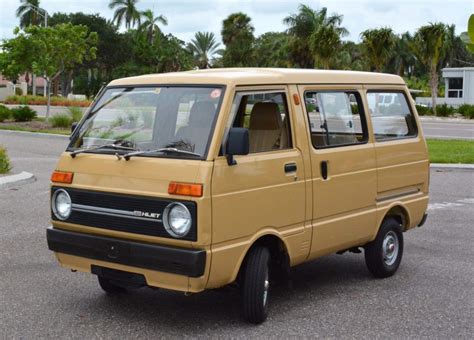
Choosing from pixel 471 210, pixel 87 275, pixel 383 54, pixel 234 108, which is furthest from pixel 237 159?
pixel 383 54

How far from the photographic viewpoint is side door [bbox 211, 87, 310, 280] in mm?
5551

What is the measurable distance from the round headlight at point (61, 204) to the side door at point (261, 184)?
4.40ft

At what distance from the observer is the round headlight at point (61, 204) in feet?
19.9

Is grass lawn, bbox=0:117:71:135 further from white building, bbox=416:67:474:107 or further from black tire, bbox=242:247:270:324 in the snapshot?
white building, bbox=416:67:474:107

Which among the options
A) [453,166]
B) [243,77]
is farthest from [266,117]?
[453,166]

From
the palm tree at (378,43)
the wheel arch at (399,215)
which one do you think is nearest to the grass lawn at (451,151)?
the wheel arch at (399,215)

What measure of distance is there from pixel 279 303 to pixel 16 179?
9.06m

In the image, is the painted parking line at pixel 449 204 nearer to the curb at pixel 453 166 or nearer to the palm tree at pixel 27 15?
the curb at pixel 453 166

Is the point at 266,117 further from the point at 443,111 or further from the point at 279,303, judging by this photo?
the point at 443,111

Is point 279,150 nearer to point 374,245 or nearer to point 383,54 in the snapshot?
point 374,245

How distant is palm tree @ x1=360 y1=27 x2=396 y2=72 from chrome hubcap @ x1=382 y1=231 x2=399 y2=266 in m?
40.2

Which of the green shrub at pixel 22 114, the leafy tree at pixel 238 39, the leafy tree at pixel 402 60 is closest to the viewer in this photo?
the green shrub at pixel 22 114

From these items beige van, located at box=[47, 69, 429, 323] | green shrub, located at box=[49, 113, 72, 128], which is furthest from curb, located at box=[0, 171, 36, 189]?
green shrub, located at box=[49, 113, 72, 128]

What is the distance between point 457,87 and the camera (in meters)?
64.2
